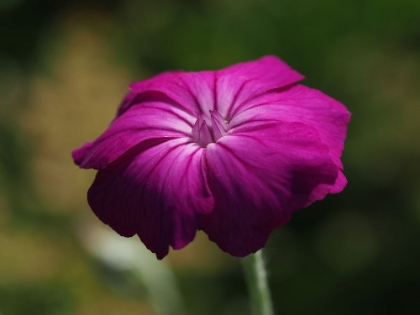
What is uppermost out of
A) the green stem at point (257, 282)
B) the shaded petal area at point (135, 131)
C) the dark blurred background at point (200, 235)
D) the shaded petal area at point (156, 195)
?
the shaded petal area at point (135, 131)

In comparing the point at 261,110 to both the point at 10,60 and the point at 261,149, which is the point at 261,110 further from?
the point at 10,60

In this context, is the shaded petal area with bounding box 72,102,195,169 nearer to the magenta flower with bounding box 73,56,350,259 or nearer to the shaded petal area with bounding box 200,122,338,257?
the magenta flower with bounding box 73,56,350,259

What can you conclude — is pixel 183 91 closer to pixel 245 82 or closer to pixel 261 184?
pixel 245 82

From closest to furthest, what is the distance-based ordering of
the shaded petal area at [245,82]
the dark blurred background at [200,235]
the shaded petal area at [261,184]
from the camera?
the shaded petal area at [261,184] → the shaded petal area at [245,82] → the dark blurred background at [200,235]

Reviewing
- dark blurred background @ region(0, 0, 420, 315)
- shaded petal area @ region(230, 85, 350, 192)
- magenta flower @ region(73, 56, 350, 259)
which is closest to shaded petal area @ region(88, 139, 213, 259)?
magenta flower @ region(73, 56, 350, 259)

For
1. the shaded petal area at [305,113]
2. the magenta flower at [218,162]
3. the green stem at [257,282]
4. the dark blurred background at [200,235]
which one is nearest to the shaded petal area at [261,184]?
the magenta flower at [218,162]

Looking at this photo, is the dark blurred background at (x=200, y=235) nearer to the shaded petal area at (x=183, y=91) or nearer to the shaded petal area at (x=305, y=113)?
the shaded petal area at (x=183, y=91)

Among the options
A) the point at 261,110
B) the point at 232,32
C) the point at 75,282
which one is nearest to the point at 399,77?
A: the point at 232,32

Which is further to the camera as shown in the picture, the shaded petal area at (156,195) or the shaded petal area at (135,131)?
the shaded petal area at (135,131)
